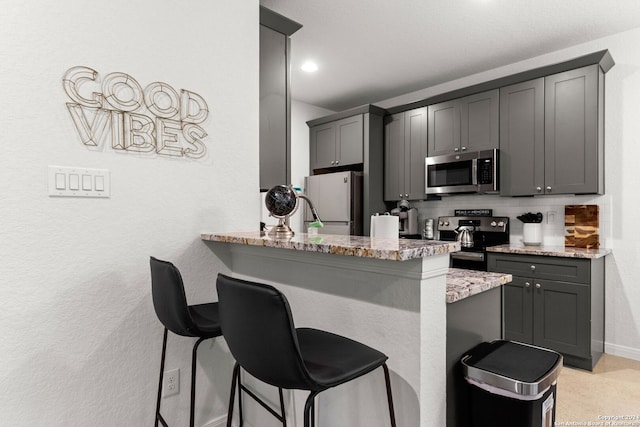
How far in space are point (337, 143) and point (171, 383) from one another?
135 inches

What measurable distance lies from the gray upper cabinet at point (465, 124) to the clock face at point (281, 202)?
257 centimetres

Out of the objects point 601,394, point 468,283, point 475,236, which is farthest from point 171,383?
point 475,236

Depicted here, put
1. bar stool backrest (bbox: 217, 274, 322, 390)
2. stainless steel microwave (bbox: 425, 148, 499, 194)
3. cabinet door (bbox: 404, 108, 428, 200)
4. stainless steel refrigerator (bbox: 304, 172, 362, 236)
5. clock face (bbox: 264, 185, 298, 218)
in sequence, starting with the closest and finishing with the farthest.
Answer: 1. bar stool backrest (bbox: 217, 274, 322, 390)
2. clock face (bbox: 264, 185, 298, 218)
3. stainless steel microwave (bbox: 425, 148, 499, 194)
4. cabinet door (bbox: 404, 108, 428, 200)
5. stainless steel refrigerator (bbox: 304, 172, 362, 236)

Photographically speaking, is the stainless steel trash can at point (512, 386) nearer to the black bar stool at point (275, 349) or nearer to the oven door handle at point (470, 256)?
the black bar stool at point (275, 349)

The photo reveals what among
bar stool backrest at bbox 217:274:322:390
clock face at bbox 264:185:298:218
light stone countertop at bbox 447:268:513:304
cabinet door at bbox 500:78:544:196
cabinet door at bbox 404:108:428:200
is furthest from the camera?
cabinet door at bbox 404:108:428:200

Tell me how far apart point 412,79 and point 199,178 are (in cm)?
310

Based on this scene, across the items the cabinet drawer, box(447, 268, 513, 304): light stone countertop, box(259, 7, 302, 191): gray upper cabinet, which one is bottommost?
the cabinet drawer

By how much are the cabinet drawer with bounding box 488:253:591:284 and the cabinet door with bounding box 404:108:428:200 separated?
1.16m

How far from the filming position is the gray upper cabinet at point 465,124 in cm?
355

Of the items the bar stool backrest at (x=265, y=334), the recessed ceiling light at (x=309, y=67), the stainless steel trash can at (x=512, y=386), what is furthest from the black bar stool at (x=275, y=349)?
the recessed ceiling light at (x=309, y=67)

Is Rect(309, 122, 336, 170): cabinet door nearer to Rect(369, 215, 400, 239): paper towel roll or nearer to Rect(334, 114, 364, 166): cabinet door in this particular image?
Rect(334, 114, 364, 166): cabinet door

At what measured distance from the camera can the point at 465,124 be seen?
Result: 3.74 meters

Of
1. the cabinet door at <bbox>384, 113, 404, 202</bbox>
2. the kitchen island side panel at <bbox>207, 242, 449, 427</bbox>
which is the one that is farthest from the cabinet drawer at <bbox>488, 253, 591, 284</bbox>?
the kitchen island side panel at <bbox>207, 242, 449, 427</bbox>

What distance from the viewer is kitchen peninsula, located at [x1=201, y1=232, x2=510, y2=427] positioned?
1210mm
